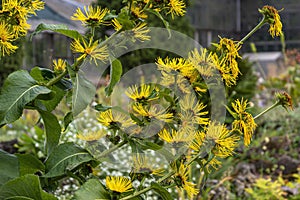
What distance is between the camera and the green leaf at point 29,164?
3.21 feet

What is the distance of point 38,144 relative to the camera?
11.1 ft

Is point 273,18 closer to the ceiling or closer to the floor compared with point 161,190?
closer to the ceiling

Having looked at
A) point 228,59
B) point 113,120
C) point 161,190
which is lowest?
point 161,190

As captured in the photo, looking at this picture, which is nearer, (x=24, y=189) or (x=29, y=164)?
(x=24, y=189)

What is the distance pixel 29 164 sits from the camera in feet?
3.24

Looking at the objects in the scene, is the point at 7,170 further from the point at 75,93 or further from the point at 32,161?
the point at 75,93

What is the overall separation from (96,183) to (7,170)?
0.16m

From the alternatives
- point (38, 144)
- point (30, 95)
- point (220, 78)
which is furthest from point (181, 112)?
point (38, 144)

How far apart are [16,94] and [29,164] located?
0.17 m

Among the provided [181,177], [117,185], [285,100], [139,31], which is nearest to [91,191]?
[117,185]

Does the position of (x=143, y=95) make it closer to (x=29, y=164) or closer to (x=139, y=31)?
(x=139, y=31)

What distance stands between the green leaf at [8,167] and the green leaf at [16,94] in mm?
77

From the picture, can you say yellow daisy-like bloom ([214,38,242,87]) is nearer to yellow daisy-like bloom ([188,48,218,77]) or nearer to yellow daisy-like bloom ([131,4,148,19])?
yellow daisy-like bloom ([188,48,218,77])

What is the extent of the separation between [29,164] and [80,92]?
0.22 meters
